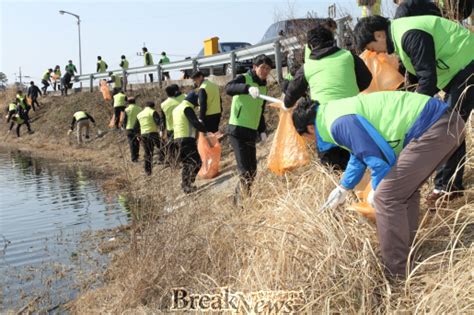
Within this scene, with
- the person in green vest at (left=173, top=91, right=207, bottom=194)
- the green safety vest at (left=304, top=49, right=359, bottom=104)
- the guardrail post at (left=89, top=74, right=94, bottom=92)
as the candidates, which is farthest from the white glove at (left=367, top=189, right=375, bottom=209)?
the guardrail post at (left=89, top=74, right=94, bottom=92)

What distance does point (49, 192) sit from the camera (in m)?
11.1

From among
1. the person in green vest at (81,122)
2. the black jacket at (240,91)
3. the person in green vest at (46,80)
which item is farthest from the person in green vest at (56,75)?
the black jacket at (240,91)

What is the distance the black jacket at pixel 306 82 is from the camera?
4.73 metres

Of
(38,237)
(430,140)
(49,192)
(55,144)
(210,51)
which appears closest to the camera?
(430,140)

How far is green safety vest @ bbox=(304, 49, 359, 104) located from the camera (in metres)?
4.63

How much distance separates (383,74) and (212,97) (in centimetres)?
435

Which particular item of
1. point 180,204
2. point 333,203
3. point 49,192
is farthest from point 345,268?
Result: point 49,192

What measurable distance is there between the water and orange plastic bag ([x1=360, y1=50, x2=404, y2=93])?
3534 millimetres

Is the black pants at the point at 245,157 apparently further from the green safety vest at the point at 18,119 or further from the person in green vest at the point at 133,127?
the green safety vest at the point at 18,119

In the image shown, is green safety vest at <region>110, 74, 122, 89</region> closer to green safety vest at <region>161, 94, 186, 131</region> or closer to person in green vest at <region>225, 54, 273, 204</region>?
green safety vest at <region>161, 94, 186, 131</region>

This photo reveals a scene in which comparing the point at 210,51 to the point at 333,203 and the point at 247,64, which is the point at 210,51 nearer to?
the point at 247,64

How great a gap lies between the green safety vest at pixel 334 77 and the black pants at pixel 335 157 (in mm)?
463

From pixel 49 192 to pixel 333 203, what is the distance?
28.2 feet

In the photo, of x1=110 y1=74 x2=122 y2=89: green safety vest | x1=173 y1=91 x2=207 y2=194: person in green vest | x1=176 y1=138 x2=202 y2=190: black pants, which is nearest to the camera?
x1=173 y1=91 x2=207 y2=194: person in green vest
